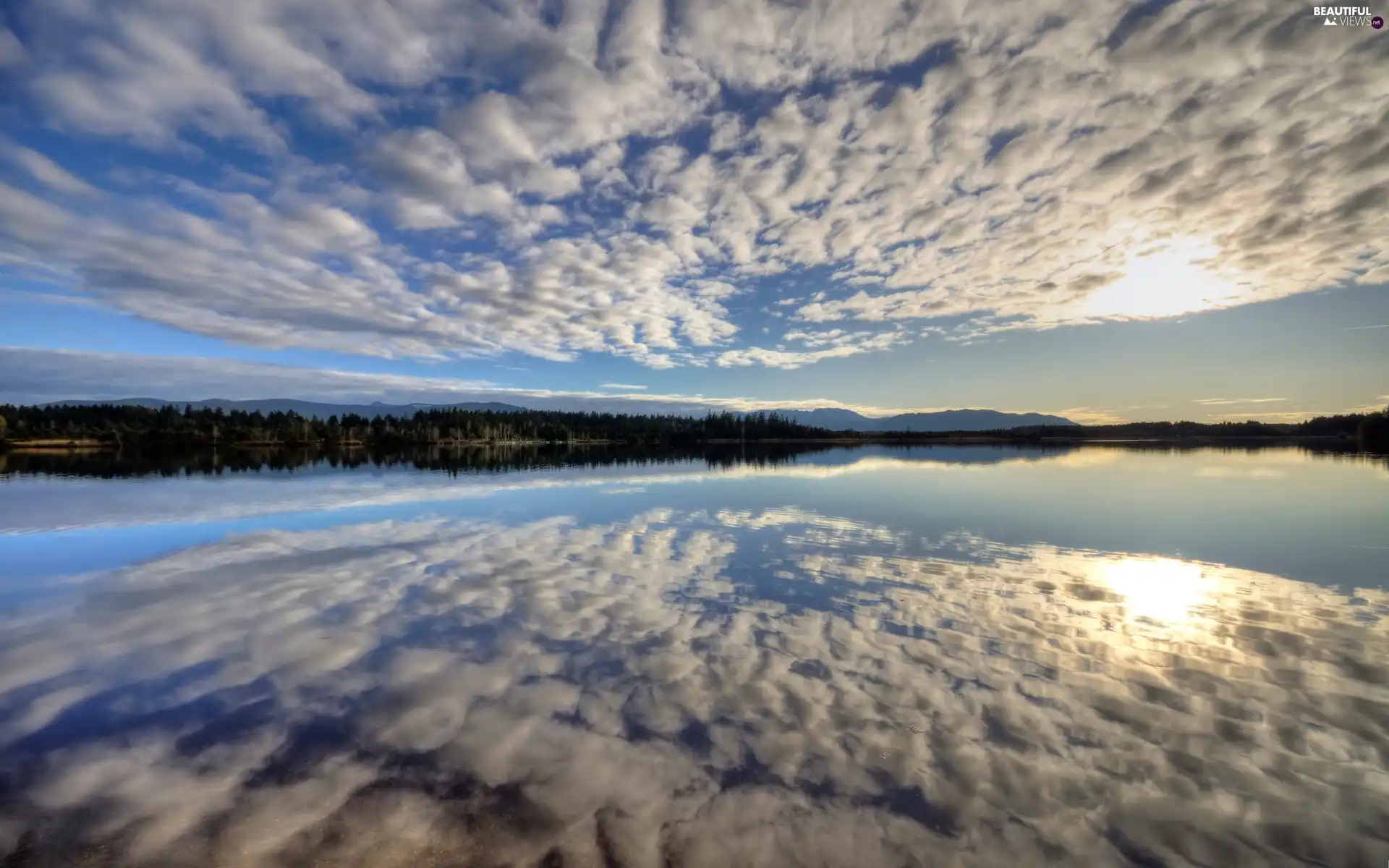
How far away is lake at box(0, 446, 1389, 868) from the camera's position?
5.47 meters

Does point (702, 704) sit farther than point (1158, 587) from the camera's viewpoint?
No

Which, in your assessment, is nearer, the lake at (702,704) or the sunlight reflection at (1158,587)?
the lake at (702,704)

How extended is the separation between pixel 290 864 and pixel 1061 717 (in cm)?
889

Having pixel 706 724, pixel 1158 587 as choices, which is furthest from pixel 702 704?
pixel 1158 587

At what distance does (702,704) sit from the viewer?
26.6ft

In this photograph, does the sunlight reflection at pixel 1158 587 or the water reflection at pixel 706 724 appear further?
the sunlight reflection at pixel 1158 587

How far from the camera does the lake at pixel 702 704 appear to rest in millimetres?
5469

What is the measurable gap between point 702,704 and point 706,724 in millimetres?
565

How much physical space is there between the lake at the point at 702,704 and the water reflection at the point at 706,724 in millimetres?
48

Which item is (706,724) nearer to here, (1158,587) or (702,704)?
(702,704)

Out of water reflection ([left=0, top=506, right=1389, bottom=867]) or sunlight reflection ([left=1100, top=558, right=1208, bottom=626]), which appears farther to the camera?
sunlight reflection ([left=1100, top=558, right=1208, bottom=626])

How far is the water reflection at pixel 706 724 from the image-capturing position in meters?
5.43

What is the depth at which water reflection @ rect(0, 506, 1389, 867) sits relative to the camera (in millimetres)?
5426

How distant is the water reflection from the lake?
0.05 meters
